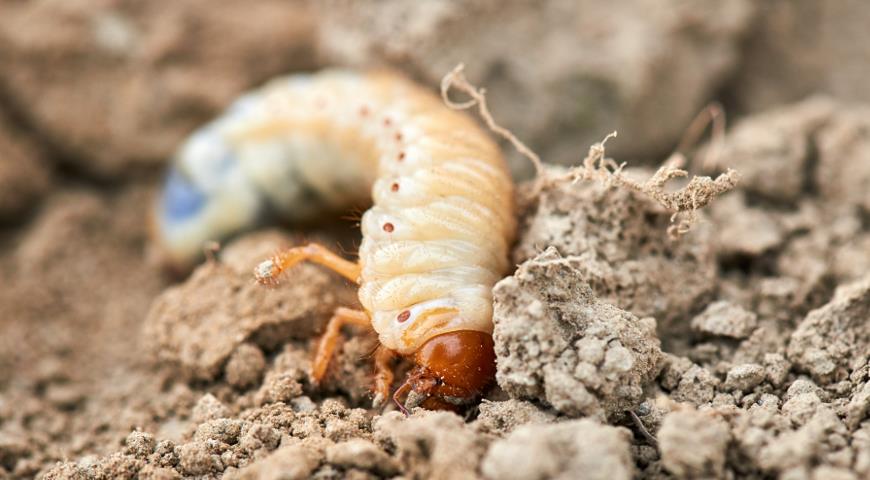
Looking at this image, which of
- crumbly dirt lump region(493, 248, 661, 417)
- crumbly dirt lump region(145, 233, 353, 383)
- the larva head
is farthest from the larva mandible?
crumbly dirt lump region(493, 248, 661, 417)

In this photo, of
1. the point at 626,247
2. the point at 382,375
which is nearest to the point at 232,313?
the point at 382,375

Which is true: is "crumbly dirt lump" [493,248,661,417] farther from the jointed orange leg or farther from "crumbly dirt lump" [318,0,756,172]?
"crumbly dirt lump" [318,0,756,172]

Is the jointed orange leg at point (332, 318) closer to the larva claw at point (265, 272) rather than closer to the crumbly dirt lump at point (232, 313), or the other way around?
the larva claw at point (265, 272)

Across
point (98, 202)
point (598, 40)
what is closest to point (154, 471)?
point (98, 202)

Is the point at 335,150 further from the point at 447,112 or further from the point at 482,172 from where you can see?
the point at 482,172

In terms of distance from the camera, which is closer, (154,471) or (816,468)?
(816,468)
